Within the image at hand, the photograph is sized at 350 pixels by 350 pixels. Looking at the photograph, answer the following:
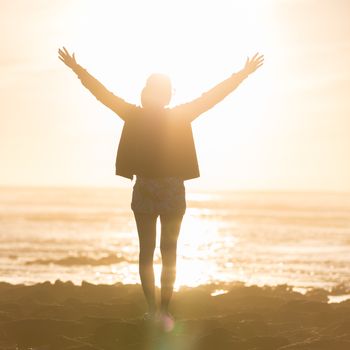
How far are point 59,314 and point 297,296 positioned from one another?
570 centimetres

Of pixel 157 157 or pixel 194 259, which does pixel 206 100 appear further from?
pixel 194 259

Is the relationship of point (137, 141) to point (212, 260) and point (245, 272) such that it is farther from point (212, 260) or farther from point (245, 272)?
point (212, 260)

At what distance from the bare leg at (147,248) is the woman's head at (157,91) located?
1.19 meters

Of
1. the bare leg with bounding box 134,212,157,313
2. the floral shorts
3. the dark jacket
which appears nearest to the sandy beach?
the bare leg with bounding box 134,212,157,313

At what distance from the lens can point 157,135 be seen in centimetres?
851

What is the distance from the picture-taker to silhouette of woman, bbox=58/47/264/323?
842 centimetres

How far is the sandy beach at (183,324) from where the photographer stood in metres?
7.89

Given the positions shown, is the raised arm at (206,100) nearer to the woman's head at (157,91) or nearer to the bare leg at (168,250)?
the woman's head at (157,91)

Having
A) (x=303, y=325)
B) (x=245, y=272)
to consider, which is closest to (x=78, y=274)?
(x=245, y=272)

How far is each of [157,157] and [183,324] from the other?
5.92 feet

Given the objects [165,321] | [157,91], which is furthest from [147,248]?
[157,91]

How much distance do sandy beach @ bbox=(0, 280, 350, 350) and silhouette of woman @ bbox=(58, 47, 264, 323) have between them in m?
0.58

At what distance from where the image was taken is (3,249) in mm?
34219

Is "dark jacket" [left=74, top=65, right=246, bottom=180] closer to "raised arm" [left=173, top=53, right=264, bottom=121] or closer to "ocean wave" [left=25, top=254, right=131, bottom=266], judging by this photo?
"raised arm" [left=173, top=53, right=264, bottom=121]
